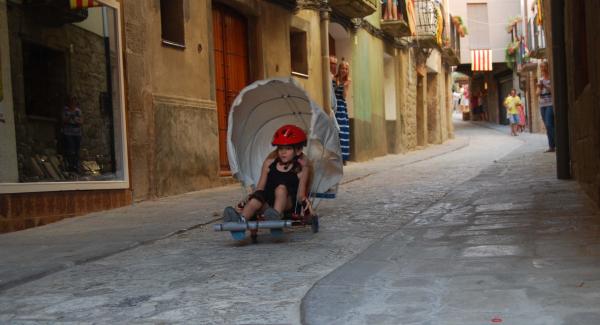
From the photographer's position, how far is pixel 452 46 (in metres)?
39.9

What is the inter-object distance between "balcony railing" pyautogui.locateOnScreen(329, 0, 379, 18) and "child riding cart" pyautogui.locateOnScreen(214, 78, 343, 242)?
10786 mm

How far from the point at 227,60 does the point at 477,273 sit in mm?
9746

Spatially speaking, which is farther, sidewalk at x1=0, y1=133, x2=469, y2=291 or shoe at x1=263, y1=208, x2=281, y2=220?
shoe at x1=263, y1=208, x2=281, y2=220

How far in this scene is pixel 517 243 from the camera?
5418mm

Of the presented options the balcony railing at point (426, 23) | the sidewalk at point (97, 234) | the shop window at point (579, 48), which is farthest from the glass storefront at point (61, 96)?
the balcony railing at point (426, 23)

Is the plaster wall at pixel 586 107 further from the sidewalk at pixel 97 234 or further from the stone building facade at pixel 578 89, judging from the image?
the sidewalk at pixel 97 234

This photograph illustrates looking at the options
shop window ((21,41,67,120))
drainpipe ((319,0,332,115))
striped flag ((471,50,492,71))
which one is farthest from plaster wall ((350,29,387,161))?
striped flag ((471,50,492,71))

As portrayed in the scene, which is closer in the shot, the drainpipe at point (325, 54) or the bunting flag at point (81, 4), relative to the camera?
the bunting flag at point (81, 4)

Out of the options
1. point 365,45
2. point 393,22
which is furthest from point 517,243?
point 393,22

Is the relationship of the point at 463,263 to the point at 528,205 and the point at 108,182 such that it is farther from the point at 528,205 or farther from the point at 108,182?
the point at 108,182

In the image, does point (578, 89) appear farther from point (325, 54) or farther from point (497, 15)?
point (497, 15)

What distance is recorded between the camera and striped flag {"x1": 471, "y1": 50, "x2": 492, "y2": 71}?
44.7 metres

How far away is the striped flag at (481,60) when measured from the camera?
4472 centimetres

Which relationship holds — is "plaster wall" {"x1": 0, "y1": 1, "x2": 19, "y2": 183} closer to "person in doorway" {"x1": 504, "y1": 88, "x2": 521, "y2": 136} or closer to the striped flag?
"person in doorway" {"x1": 504, "y1": 88, "x2": 521, "y2": 136}
